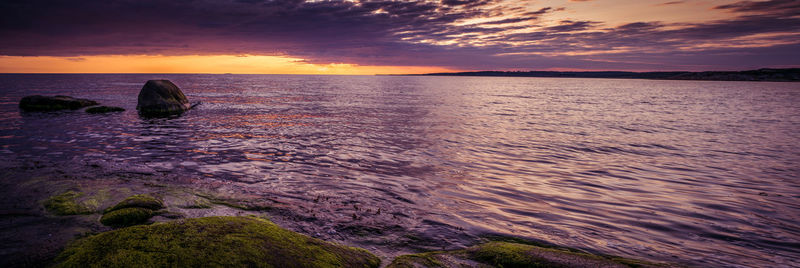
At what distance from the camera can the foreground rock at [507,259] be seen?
183 inches

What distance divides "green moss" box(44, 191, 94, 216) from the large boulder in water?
22282 mm

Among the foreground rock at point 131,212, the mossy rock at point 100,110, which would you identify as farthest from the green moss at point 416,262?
the mossy rock at point 100,110

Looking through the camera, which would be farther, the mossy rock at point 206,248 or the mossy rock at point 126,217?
the mossy rock at point 126,217

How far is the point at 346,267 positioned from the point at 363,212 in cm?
336

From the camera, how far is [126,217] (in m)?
6.23

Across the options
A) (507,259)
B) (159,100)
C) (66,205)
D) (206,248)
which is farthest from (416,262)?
(159,100)

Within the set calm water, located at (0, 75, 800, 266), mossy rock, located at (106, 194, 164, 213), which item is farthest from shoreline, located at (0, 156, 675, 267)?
calm water, located at (0, 75, 800, 266)

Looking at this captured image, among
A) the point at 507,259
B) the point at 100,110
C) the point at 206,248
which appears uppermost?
the point at 100,110

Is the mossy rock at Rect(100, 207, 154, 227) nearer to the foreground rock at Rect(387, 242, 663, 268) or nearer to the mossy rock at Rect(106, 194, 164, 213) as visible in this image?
the mossy rock at Rect(106, 194, 164, 213)

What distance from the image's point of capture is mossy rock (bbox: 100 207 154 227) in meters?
6.05

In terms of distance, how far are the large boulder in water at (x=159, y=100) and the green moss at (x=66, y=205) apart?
73.1 ft

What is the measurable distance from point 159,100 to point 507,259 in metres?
32.0

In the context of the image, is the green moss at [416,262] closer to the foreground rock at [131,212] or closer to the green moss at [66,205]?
the foreground rock at [131,212]

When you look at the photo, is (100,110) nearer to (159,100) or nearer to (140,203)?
(159,100)
